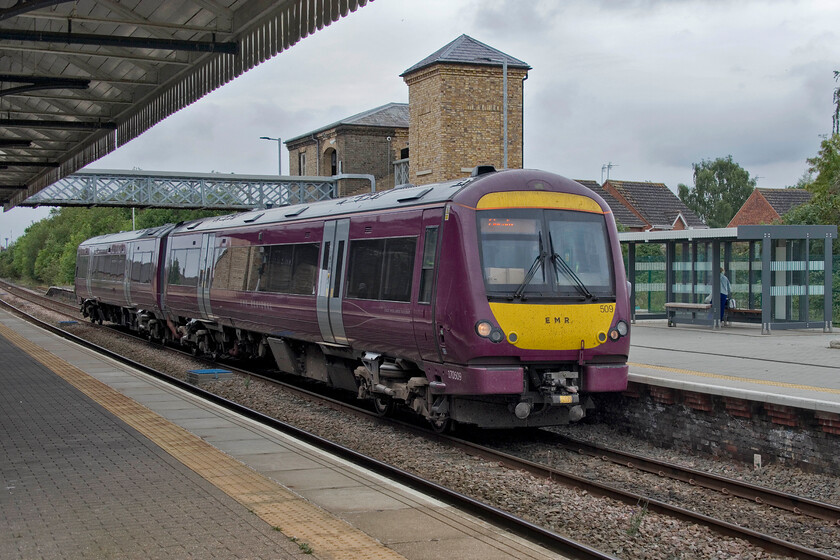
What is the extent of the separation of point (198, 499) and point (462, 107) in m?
32.4

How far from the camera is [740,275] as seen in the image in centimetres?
2123

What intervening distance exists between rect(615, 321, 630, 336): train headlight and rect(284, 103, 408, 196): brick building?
42411 millimetres

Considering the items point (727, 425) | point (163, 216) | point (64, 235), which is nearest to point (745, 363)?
point (727, 425)

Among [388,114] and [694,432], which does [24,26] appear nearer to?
[694,432]

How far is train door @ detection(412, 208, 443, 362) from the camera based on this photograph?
10.7m

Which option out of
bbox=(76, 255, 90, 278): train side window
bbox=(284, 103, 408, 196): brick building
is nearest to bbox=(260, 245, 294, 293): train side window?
bbox=(76, 255, 90, 278): train side window

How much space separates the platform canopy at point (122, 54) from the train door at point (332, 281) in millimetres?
2571

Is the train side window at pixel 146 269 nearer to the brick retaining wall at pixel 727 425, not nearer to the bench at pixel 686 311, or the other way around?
the bench at pixel 686 311

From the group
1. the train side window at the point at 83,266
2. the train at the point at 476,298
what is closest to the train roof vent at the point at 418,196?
the train at the point at 476,298

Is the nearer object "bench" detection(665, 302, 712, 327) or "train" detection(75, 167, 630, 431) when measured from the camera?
"train" detection(75, 167, 630, 431)

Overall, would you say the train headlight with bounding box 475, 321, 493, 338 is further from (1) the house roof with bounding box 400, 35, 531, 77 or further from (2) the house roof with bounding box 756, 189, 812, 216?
(2) the house roof with bounding box 756, 189, 812, 216

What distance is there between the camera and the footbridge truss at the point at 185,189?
5156cm

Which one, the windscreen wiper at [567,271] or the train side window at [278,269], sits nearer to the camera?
the windscreen wiper at [567,271]

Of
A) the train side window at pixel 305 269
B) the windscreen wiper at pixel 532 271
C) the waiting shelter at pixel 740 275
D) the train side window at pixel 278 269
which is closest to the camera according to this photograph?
the windscreen wiper at pixel 532 271
